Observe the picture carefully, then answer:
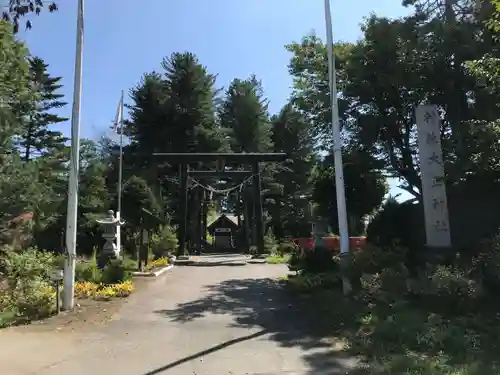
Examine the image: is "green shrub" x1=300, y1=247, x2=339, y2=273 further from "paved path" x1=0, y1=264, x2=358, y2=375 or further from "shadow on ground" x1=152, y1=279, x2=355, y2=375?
"paved path" x1=0, y1=264, x2=358, y2=375

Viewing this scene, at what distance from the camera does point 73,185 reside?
448 inches

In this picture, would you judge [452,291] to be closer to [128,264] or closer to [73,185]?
[73,185]

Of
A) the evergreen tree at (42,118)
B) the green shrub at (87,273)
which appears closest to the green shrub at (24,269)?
the green shrub at (87,273)

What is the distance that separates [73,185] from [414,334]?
8.26 metres

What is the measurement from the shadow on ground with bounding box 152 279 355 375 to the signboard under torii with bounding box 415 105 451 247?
4.34m

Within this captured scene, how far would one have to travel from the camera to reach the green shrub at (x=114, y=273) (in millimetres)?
13938

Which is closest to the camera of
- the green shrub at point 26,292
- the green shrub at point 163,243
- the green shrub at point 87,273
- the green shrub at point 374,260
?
the green shrub at point 26,292

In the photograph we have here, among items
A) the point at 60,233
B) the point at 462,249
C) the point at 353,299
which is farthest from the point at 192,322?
the point at 60,233

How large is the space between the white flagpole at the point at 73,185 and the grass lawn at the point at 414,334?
5599 millimetres

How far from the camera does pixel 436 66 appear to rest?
14133 mm

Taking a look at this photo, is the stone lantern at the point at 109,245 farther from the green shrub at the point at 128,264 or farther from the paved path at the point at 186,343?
the paved path at the point at 186,343

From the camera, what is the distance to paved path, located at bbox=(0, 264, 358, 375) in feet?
21.2

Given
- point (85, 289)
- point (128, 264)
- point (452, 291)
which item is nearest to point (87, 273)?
point (85, 289)

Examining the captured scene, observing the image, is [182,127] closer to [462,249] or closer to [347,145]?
[347,145]
